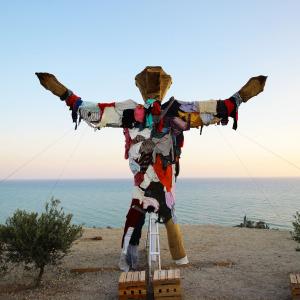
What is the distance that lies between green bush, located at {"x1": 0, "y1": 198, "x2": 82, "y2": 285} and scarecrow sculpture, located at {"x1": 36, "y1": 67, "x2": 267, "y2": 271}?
4.76ft

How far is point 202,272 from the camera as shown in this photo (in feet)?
33.4

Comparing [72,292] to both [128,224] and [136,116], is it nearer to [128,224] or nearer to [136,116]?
[128,224]

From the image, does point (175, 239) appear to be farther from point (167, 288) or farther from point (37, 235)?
point (37, 235)

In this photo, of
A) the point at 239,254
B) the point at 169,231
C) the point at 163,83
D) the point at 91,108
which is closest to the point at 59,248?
the point at 169,231

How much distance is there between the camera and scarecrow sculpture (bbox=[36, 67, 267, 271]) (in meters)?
9.45

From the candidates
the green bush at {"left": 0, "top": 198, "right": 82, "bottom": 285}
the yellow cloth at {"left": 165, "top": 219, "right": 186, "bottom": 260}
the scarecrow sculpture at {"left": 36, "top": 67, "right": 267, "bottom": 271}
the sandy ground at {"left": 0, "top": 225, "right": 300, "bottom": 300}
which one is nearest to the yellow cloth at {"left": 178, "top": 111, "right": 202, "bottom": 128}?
the scarecrow sculpture at {"left": 36, "top": 67, "right": 267, "bottom": 271}

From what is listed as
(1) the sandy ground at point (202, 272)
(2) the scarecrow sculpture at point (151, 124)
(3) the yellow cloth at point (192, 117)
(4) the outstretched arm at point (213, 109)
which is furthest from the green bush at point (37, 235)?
(4) the outstretched arm at point (213, 109)

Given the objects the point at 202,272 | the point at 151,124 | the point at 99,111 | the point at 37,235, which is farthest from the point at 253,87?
the point at 37,235

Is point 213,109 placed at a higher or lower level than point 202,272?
higher

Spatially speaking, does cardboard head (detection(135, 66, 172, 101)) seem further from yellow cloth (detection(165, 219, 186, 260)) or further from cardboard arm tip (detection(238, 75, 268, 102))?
yellow cloth (detection(165, 219, 186, 260))

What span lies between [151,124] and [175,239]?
8.99 feet

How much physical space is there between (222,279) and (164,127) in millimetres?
3612

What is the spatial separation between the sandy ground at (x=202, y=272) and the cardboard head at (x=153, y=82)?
12.9 ft

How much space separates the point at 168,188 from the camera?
32.0ft
